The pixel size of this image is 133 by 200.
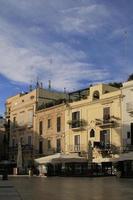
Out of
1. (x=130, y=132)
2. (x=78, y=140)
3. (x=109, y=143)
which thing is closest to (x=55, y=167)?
(x=78, y=140)

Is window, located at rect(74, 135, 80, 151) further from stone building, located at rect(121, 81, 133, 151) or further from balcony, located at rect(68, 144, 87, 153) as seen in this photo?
stone building, located at rect(121, 81, 133, 151)

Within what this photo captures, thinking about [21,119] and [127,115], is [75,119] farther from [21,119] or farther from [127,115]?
[21,119]

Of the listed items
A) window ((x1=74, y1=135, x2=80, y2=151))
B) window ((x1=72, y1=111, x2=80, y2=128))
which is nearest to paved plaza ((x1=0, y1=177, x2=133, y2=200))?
window ((x1=74, y1=135, x2=80, y2=151))

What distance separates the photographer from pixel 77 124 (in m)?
59.4

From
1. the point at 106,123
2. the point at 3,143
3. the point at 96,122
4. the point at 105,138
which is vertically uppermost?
the point at 96,122

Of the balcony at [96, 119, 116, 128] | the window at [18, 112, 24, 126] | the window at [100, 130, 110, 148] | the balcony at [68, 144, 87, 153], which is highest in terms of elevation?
the window at [18, 112, 24, 126]

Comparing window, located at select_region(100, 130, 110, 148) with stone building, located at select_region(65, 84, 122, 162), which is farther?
window, located at select_region(100, 130, 110, 148)

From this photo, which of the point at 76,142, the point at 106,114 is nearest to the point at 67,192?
the point at 106,114

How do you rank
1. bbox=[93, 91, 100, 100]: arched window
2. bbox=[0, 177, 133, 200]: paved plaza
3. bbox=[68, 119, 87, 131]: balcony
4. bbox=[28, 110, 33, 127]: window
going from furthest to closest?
bbox=[28, 110, 33, 127]: window, bbox=[68, 119, 87, 131]: balcony, bbox=[93, 91, 100, 100]: arched window, bbox=[0, 177, 133, 200]: paved plaza

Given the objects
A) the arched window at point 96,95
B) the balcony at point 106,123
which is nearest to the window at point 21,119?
the arched window at point 96,95

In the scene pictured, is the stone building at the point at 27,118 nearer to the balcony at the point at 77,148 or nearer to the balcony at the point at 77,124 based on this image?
the balcony at the point at 77,124

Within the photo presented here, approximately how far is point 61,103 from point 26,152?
11.7 meters

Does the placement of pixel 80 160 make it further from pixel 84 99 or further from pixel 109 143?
pixel 84 99

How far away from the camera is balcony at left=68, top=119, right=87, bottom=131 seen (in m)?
58.6
